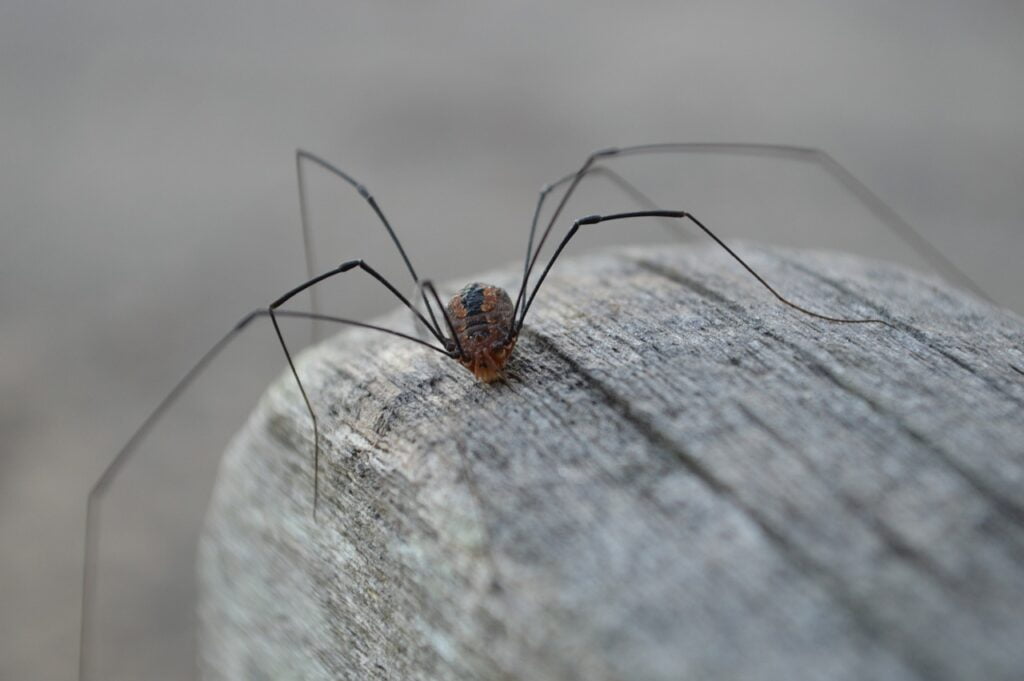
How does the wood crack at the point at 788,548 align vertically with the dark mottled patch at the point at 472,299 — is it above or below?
above

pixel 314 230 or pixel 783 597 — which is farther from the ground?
pixel 783 597

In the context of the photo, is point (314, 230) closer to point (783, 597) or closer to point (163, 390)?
point (163, 390)

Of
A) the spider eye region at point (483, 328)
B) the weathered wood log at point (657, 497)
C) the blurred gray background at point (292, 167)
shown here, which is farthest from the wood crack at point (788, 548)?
the blurred gray background at point (292, 167)

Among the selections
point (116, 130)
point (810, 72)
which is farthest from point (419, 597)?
point (810, 72)

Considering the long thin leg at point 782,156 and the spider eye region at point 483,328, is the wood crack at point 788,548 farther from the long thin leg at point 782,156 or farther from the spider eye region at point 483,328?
the long thin leg at point 782,156

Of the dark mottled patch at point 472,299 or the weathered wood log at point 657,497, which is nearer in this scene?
the weathered wood log at point 657,497

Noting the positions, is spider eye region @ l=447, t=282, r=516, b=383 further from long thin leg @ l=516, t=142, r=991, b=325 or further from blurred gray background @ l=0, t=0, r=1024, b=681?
blurred gray background @ l=0, t=0, r=1024, b=681
